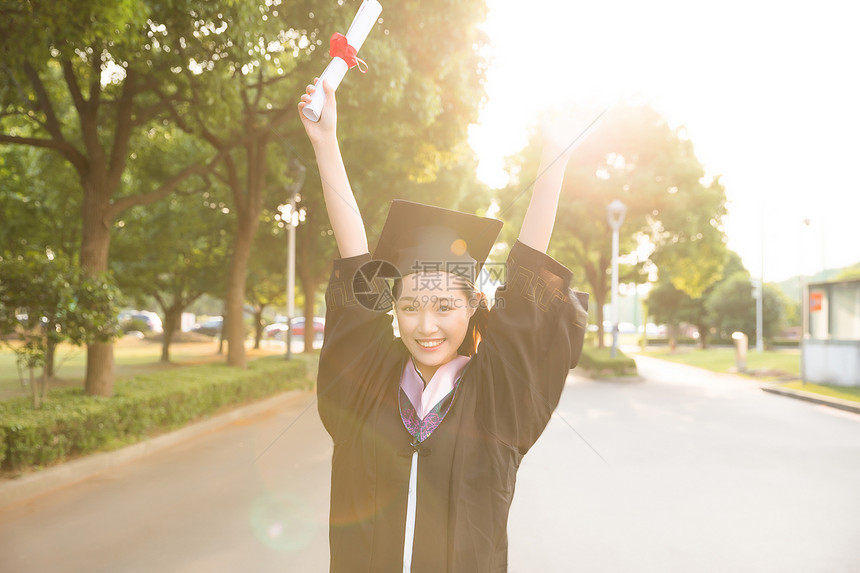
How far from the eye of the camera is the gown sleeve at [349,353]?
6.61 feet

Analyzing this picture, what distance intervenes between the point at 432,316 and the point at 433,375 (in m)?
0.21

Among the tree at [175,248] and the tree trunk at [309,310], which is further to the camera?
the tree trunk at [309,310]

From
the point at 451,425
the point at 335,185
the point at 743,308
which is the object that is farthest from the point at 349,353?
the point at 743,308

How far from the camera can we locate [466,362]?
212 centimetres

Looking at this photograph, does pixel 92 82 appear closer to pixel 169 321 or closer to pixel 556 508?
pixel 556 508

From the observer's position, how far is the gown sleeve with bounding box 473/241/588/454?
75.0 inches

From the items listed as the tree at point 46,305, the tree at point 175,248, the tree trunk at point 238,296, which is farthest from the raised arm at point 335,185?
the tree at point 175,248

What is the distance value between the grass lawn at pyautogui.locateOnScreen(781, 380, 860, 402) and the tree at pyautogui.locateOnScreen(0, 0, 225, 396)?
15.0 metres

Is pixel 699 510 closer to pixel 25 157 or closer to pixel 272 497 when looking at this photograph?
pixel 272 497

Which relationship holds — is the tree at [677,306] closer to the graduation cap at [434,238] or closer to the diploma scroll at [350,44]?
the graduation cap at [434,238]

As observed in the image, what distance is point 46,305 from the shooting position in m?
7.33

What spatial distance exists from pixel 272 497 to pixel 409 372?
14.8 ft

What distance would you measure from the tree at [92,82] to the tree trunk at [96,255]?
12mm

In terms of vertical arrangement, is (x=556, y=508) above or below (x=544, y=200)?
below
